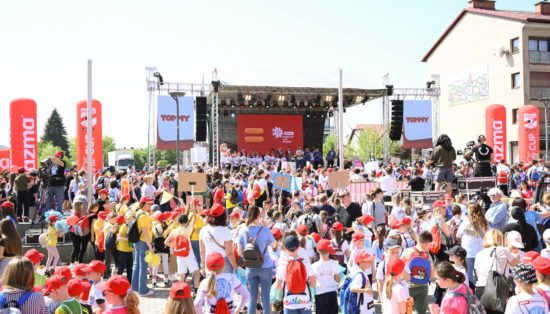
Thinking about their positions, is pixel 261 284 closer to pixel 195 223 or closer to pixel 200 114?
pixel 195 223

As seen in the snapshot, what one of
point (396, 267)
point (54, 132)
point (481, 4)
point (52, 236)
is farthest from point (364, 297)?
point (54, 132)

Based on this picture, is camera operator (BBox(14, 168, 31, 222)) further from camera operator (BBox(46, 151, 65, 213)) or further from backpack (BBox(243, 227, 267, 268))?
backpack (BBox(243, 227, 267, 268))

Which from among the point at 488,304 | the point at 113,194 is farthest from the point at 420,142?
the point at 488,304

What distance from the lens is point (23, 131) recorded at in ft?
66.6

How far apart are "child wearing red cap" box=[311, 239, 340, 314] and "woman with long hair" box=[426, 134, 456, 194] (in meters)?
8.53

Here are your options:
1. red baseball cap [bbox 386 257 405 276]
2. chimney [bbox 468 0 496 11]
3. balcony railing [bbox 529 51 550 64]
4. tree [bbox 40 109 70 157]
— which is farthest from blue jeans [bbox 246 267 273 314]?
tree [bbox 40 109 70 157]

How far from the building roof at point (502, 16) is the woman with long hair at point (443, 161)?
1071 inches

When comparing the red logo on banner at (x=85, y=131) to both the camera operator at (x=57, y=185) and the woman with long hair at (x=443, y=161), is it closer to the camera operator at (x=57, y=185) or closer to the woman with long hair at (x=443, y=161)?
the camera operator at (x=57, y=185)

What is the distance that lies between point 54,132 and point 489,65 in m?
66.4

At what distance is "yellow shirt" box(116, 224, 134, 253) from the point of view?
30.2ft

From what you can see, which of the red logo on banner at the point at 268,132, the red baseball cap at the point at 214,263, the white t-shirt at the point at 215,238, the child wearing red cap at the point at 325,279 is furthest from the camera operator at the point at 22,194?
the red logo on banner at the point at 268,132

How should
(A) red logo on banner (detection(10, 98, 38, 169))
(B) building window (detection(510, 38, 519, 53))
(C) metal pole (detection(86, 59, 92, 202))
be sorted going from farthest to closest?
(B) building window (detection(510, 38, 519, 53)) < (A) red logo on banner (detection(10, 98, 38, 169)) < (C) metal pole (detection(86, 59, 92, 202))

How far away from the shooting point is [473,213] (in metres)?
7.77

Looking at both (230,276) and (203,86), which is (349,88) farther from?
(230,276)
